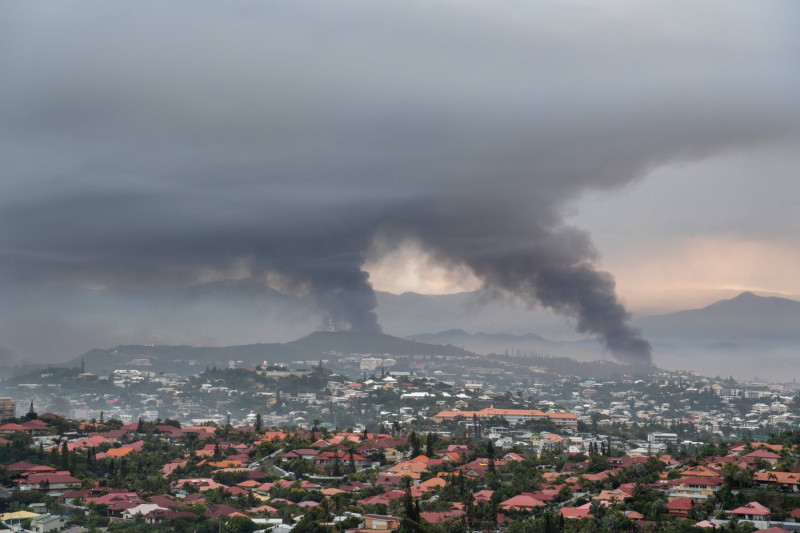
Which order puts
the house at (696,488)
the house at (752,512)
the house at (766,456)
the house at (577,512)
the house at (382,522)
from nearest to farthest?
the house at (752,512)
the house at (382,522)
the house at (577,512)
the house at (696,488)
the house at (766,456)

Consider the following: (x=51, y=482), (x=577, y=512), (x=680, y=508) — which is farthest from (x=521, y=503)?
(x=51, y=482)

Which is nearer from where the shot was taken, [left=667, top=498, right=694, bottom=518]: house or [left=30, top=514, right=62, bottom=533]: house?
[left=667, top=498, right=694, bottom=518]: house

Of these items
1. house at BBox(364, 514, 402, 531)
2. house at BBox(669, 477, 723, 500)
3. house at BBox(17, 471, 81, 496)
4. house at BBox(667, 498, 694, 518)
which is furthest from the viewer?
house at BBox(17, 471, 81, 496)

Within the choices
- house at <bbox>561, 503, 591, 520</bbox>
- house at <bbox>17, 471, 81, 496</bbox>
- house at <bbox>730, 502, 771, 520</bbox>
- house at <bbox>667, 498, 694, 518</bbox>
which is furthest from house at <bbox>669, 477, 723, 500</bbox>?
house at <bbox>17, 471, 81, 496</bbox>

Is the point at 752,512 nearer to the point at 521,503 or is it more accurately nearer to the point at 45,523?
the point at 521,503

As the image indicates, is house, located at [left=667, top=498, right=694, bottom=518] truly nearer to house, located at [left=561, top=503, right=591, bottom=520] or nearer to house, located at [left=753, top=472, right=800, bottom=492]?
house, located at [left=561, top=503, right=591, bottom=520]

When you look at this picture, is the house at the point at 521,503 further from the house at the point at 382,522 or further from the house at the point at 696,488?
the house at the point at 382,522

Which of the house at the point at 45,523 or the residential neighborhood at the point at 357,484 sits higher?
the residential neighborhood at the point at 357,484

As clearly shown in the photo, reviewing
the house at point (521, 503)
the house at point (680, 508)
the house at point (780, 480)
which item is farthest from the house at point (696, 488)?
the house at point (521, 503)

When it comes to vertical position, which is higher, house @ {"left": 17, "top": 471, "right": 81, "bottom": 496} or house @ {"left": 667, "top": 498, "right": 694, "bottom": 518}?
house @ {"left": 667, "top": 498, "right": 694, "bottom": 518}

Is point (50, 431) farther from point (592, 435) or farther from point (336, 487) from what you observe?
point (592, 435)

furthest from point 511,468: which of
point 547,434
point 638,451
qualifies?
point 547,434

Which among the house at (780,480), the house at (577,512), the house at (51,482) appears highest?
the house at (780,480)
